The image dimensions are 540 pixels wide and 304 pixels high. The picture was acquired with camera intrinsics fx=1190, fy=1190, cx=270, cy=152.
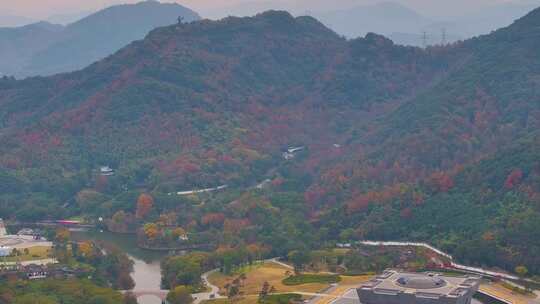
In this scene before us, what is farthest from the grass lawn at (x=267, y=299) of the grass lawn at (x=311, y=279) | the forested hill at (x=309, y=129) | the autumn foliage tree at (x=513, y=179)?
the autumn foliage tree at (x=513, y=179)

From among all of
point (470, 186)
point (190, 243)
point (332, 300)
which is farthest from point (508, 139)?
→ point (332, 300)

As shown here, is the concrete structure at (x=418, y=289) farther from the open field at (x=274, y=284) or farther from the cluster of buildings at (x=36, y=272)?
the cluster of buildings at (x=36, y=272)

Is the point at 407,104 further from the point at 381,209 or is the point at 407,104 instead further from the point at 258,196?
the point at 381,209

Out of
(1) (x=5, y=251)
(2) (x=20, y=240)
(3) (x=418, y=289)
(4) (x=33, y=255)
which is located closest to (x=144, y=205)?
(2) (x=20, y=240)

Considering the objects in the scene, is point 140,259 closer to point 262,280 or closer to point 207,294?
point 262,280

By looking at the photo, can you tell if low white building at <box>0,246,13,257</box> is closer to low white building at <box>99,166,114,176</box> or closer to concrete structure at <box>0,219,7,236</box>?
concrete structure at <box>0,219,7,236</box>
